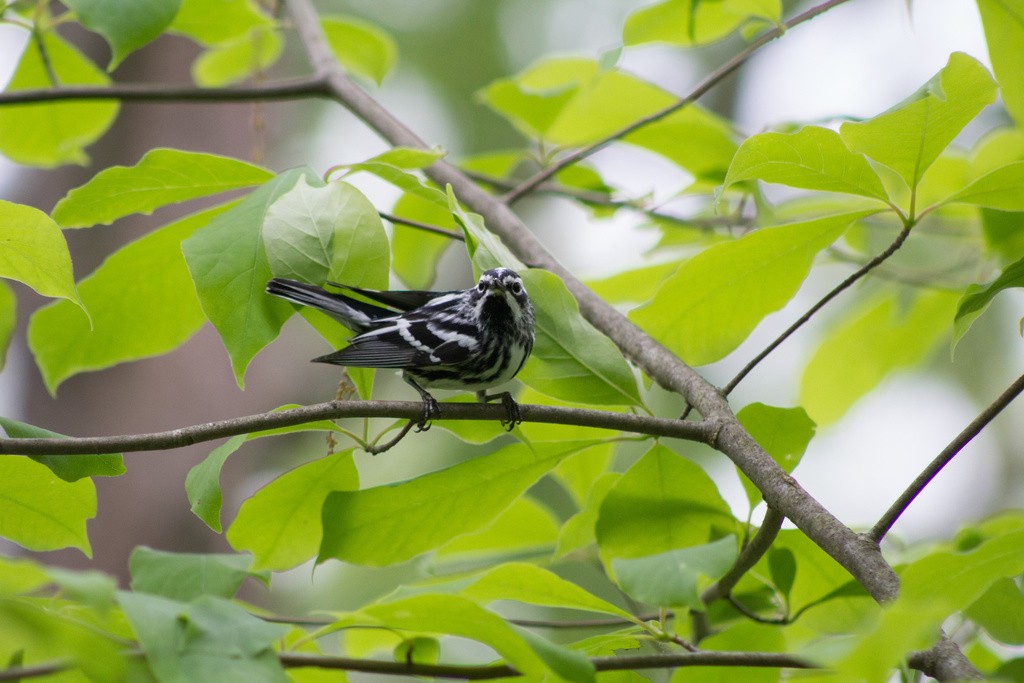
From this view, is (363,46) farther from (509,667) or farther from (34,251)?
(509,667)

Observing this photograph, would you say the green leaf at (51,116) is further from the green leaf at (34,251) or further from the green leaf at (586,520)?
the green leaf at (586,520)

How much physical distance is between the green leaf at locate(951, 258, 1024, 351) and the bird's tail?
3.09ft

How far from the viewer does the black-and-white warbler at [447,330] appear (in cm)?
170

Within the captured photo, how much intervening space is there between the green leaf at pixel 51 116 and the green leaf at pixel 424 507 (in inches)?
52.5

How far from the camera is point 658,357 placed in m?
1.46

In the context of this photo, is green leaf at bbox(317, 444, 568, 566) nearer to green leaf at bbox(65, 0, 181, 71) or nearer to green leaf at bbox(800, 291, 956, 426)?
green leaf at bbox(65, 0, 181, 71)

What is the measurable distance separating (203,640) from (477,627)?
0.94ft

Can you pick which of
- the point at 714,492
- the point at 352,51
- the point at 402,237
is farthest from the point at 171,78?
the point at 714,492

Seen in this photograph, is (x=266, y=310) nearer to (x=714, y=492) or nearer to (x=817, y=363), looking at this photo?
(x=714, y=492)

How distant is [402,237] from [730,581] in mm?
1090

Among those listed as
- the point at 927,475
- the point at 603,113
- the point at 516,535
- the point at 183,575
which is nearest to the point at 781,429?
the point at 927,475

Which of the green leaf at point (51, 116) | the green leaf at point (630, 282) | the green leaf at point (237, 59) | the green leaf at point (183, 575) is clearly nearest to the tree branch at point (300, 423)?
the green leaf at point (183, 575)

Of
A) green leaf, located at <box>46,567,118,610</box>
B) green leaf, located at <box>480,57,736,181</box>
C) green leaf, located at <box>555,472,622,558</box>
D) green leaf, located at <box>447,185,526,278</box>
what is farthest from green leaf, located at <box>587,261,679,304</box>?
green leaf, located at <box>46,567,118,610</box>

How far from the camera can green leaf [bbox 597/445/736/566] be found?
1.40 metres
